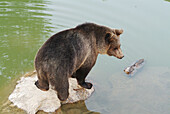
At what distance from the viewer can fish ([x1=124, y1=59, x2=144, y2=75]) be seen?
8125 mm

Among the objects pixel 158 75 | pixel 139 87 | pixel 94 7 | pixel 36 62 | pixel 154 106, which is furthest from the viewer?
pixel 94 7

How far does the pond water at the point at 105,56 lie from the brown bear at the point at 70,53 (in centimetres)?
124

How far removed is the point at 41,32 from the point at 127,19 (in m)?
4.29

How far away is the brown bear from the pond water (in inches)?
48.9

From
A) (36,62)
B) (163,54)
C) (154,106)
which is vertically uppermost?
(36,62)

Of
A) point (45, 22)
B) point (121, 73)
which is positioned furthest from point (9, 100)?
point (45, 22)

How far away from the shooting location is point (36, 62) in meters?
5.19

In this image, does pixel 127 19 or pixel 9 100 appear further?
pixel 127 19

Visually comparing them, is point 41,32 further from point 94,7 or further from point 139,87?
point 139,87

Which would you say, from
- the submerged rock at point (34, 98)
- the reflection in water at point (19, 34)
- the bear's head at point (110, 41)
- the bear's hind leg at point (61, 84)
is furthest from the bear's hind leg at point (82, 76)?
the reflection in water at point (19, 34)

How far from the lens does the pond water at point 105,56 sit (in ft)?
23.3

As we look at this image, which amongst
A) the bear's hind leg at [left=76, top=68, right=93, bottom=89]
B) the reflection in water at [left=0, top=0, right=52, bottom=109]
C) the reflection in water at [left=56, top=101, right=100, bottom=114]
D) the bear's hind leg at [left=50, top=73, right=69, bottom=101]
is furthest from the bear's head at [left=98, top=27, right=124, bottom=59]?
the reflection in water at [left=0, top=0, right=52, bottom=109]

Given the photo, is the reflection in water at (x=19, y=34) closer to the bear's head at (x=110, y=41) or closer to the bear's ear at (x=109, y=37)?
the bear's head at (x=110, y=41)

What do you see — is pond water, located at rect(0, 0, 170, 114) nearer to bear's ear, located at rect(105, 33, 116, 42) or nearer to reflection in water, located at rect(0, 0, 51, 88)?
reflection in water, located at rect(0, 0, 51, 88)
